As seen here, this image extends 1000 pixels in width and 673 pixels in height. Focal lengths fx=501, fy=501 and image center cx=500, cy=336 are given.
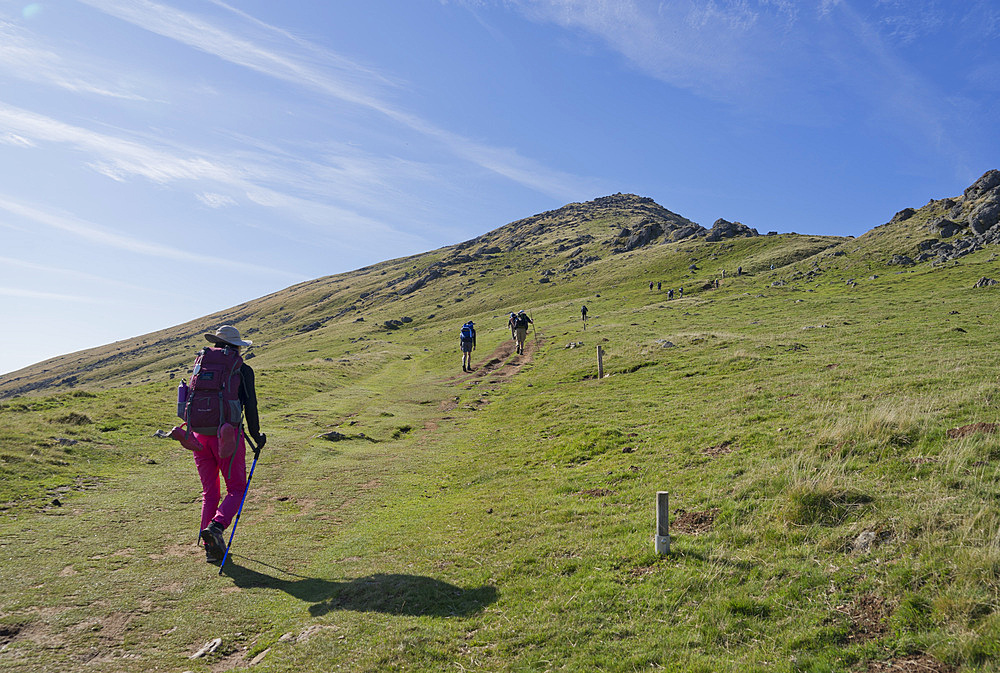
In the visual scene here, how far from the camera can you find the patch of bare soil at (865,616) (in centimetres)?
552

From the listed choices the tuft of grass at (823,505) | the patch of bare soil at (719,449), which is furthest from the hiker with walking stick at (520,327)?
the tuft of grass at (823,505)

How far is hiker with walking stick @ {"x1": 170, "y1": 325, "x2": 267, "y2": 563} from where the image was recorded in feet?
30.3

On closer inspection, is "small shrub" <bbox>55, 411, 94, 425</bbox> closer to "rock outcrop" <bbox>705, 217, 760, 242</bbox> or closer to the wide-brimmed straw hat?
the wide-brimmed straw hat

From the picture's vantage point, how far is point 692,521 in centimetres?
912

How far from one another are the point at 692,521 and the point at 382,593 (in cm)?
556

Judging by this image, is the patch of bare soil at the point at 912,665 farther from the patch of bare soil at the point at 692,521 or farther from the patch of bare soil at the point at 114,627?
the patch of bare soil at the point at 114,627

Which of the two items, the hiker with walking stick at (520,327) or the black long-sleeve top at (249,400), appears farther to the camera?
the hiker with walking stick at (520,327)

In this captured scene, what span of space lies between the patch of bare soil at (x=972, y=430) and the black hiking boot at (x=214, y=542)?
46.0 feet

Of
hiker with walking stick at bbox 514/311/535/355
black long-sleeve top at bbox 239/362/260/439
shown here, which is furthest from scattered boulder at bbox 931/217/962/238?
black long-sleeve top at bbox 239/362/260/439

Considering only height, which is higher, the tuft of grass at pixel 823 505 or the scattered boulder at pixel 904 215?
the scattered boulder at pixel 904 215

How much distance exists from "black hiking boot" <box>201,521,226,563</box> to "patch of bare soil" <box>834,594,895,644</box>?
961 cm

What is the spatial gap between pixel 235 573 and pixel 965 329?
112 ft

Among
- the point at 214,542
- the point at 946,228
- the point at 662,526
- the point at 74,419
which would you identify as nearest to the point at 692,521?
the point at 662,526

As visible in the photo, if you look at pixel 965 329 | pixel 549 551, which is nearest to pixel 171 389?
pixel 549 551
